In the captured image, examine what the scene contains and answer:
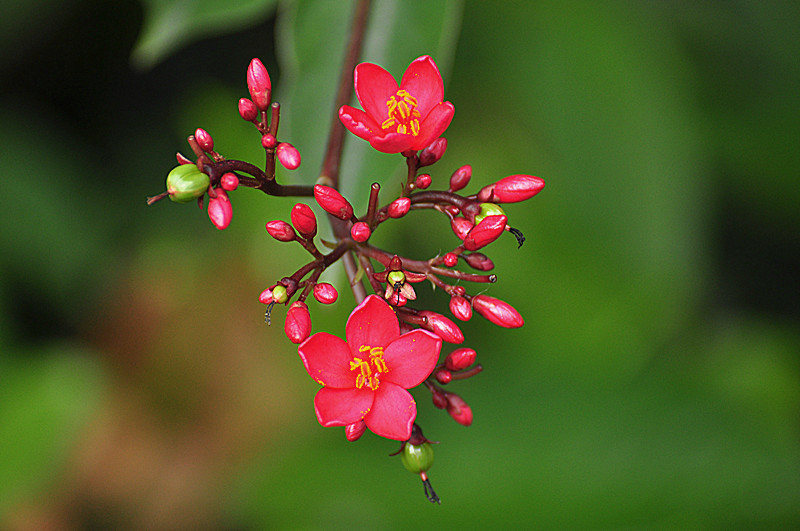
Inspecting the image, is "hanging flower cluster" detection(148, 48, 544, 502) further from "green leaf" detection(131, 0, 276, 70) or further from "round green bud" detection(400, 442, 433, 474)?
"green leaf" detection(131, 0, 276, 70)

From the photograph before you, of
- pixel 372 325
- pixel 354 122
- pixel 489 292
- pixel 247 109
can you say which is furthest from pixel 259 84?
pixel 489 292

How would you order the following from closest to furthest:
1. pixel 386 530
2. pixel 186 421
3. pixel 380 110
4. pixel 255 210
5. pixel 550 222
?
pixel 380 110 < pixel 386 530 < pixel 255 210 < pixel 550 222 < pixel 186 421

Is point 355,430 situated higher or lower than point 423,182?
lower

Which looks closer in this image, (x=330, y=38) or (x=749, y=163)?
(x=330, y=38)

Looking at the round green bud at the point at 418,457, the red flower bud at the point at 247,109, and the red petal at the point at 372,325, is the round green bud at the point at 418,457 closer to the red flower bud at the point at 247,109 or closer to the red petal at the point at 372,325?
the red petal at the point at 372,325

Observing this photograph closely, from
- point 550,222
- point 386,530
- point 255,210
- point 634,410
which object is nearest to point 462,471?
point 386,530

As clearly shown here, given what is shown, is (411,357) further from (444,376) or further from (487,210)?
(487,210)

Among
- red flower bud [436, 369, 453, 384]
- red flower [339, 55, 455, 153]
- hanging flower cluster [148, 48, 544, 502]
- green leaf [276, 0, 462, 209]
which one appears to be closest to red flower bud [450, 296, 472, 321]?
hanging flower cluster [148, 48, 544, 502]

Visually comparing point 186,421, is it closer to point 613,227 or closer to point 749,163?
point 613,227
